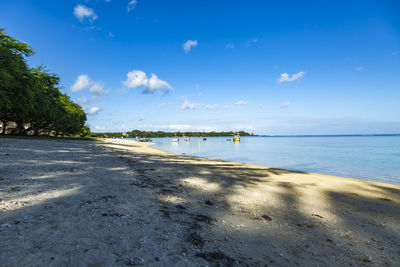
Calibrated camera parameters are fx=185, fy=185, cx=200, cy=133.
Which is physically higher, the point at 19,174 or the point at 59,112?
the point at 59,112

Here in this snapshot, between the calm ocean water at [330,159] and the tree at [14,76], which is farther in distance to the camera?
the tree at [14,76]

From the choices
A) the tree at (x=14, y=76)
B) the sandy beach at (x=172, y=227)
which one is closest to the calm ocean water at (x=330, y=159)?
the sandy beach at (x=172, y=227)

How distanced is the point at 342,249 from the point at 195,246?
119 inches

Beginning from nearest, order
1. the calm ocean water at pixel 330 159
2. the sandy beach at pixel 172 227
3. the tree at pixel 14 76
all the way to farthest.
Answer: the sandy beach at pixel 172 227 → the calm ocean water at pixel 330 159 → the tree at pixel 14 76

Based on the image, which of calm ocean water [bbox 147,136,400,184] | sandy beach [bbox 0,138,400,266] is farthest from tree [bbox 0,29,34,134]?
calm ocean water [bbox 147,136,400,184]

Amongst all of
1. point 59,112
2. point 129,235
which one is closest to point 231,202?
point 129,235

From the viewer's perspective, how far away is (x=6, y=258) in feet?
7.68

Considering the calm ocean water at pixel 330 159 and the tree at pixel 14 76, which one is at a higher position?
the tree at pixel 14 76

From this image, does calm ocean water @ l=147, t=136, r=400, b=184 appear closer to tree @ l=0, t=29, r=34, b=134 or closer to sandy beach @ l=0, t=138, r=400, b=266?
sandy beach @ l=0, t=138, r=400, b=266

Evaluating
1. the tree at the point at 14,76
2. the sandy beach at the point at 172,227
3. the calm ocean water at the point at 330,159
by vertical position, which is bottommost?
the calm ocean water at the point at 330,159

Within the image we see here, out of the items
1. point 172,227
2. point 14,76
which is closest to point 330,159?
point 172,227

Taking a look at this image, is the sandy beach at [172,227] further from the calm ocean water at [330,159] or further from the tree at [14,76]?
the tree at [14,76]

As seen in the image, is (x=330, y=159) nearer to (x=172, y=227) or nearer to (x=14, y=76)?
(x=172, y=227)

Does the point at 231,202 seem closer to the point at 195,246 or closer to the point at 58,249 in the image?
the point at 195,246
